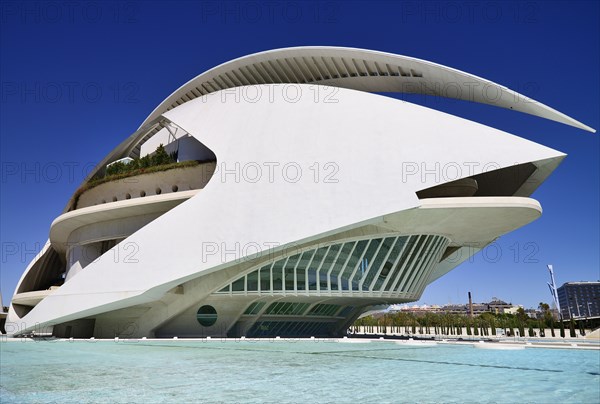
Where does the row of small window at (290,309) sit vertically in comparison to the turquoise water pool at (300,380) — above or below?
above

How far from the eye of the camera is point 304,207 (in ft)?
72.4

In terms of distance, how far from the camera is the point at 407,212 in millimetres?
21312

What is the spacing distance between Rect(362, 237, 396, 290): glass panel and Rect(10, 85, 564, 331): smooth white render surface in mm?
3271

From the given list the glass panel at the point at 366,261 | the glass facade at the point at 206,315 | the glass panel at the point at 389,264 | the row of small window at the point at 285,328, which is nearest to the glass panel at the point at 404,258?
the glass panel at the point at 389,264

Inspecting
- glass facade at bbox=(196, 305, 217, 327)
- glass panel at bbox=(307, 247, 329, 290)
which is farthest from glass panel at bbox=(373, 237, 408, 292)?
glass facade at bbox=(196, 305, 217, 327)

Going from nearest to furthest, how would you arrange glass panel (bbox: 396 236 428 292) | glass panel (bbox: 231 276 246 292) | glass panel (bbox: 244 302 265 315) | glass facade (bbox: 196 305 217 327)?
glass panel (bbox: 231 276 246 292)
glass panel (bbox: 396 236 428 292)
glass facade (bbox: 196 305 217 327)
glass panel (bbox: 244 302 265 315)

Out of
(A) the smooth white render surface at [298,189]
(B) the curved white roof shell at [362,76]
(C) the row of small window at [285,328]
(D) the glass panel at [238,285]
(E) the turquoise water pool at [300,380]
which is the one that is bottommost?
(E) the turquoise water pool at [300,380]

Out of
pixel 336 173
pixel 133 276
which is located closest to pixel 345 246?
pixel 336 173

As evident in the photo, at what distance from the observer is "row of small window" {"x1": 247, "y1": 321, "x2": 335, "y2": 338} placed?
27.0 m

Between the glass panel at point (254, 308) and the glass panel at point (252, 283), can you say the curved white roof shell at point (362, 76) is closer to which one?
the glass panel at point (252, 283)

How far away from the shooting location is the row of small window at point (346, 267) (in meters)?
23.8

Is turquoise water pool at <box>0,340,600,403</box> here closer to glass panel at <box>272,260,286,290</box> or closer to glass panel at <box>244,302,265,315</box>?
glass panel at <box>272,260,286,290</box>

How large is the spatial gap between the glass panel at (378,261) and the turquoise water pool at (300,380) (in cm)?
1129

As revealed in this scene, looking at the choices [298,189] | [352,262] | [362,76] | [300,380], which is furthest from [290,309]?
[300,380]
